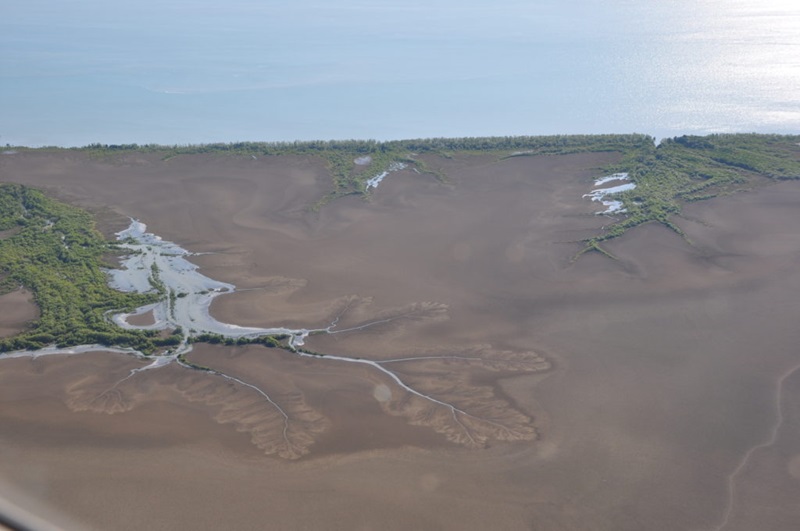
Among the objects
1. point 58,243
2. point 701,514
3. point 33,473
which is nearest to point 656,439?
point 701,514

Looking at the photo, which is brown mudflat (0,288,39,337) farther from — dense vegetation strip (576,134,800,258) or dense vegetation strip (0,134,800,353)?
dense vegetation strip (576,134,800,258)

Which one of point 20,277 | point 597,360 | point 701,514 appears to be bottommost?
point 701,514

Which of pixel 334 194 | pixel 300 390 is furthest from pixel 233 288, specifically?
pixel 334 194

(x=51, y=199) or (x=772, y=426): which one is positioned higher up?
(x=51, y=199)

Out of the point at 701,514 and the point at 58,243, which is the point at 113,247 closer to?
the point at 58,243

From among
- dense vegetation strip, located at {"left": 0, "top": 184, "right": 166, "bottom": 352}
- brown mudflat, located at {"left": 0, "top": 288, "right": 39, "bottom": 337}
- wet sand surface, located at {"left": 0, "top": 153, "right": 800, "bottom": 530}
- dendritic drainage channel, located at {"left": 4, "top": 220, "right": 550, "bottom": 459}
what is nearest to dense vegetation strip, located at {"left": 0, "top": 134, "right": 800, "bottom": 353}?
dense vegetation strip, located at {"left": 0, "top": 184, "right": 166, "bottom": 352}

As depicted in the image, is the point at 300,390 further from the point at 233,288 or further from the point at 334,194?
the point at 334,194

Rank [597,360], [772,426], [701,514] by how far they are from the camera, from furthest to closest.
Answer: [597,360], [772,426], [701,514]

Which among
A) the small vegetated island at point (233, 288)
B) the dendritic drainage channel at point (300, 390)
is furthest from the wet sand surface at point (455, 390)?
the small vegetated island at point (233, 288)
